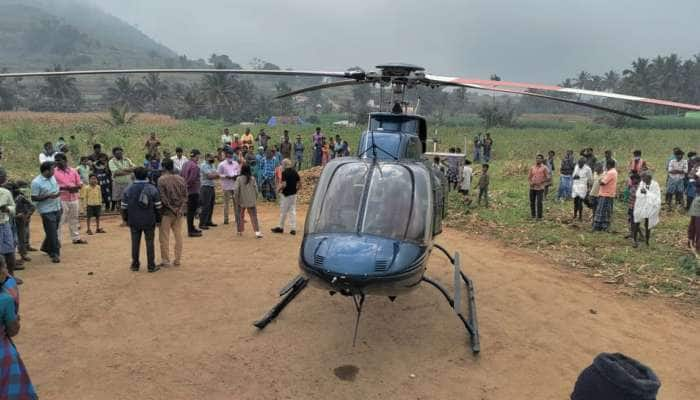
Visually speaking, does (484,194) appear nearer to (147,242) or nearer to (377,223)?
(147,242)

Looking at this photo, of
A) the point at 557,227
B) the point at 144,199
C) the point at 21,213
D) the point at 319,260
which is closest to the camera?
the point at 319,260

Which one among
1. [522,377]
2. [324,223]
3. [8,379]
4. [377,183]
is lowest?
[522,377]

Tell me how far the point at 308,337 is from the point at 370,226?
181 centimetres

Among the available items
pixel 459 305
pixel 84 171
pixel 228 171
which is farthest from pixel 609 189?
pixel 84 171

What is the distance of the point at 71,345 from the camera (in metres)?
5.76

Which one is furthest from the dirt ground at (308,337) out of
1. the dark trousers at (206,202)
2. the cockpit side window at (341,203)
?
the dark trousers at (206,202)

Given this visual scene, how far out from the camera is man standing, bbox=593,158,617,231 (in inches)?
439

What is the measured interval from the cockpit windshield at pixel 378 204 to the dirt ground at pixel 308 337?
1.56 metres

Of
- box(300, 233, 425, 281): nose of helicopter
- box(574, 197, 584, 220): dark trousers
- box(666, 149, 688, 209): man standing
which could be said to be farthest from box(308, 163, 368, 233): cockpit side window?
box(666, 149, 688, 209): man standing

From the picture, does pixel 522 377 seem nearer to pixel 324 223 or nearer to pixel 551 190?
pixel 324 223

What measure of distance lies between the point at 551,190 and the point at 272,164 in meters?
9.52

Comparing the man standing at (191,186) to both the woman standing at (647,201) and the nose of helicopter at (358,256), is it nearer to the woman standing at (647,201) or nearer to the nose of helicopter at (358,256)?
the nose of helicopter at (358,256)

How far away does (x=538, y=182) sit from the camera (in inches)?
500

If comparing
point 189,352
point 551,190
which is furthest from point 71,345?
point 551,190
